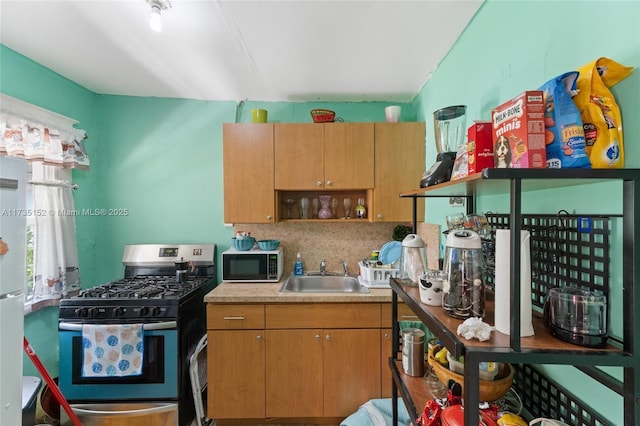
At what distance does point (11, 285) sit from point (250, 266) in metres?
1.30

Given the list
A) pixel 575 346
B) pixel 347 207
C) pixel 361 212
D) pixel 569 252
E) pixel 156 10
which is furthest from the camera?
pixel 347 207

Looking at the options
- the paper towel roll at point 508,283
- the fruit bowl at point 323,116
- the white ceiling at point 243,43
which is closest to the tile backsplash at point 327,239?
the fruit bowl at point 323,116

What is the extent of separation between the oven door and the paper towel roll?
183 cm

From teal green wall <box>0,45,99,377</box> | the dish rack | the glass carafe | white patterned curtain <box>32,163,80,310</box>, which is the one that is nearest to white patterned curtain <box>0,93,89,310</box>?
white patterned curtain <box>32,163,80,310</box>

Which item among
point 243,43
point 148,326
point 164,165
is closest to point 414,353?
point 148,326

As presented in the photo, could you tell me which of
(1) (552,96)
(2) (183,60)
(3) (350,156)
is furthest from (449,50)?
(2) (183,60)

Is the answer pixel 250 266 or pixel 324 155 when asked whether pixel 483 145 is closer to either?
pixel 324 155

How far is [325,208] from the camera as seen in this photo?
96.0 inches

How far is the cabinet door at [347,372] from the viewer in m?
1.86

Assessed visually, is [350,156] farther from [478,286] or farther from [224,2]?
Answer: [478,286]

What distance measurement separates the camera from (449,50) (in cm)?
175

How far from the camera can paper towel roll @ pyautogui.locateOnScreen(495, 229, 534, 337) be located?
27.5 inches

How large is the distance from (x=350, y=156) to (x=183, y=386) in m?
2.01

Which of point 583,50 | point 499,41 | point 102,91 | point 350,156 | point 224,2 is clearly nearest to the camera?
point 583,50
